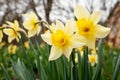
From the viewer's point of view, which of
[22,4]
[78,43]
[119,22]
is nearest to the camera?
[78,43]

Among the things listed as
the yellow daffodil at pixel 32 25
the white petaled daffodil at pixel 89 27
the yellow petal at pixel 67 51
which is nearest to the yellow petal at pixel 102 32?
the white petaled daffodil at pixel 89 27

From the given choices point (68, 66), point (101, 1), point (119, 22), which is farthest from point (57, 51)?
point (101, 1)

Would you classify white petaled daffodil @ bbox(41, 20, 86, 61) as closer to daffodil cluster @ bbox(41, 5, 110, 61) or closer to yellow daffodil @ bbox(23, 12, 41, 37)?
daffodil cluster @ bbox(41, 5, 110, 61)

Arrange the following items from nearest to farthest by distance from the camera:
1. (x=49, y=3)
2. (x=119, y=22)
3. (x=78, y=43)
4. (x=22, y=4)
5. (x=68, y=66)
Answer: (x=78, y=43) < (x=68, y=66) < (x=119, y=22) < (x=49, y=3) < (x=22, y=4)

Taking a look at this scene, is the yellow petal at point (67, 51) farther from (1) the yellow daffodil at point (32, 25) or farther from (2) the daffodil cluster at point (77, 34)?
(1) the yellow daffodil at point (32, 25)

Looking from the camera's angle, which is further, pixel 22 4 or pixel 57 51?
pixel 22 4

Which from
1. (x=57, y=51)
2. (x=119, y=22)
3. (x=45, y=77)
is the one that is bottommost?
(x=119, y=22)

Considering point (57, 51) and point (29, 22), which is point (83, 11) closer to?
point (57, 51)

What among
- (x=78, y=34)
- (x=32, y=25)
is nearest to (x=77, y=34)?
(x=78, y=34)

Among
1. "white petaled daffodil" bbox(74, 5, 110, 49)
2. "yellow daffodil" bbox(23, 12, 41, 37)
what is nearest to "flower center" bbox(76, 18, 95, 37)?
"white petaled daffodil" bbox(74, 5, 110, 49)

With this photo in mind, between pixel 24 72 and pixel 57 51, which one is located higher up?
pixel 57 51
